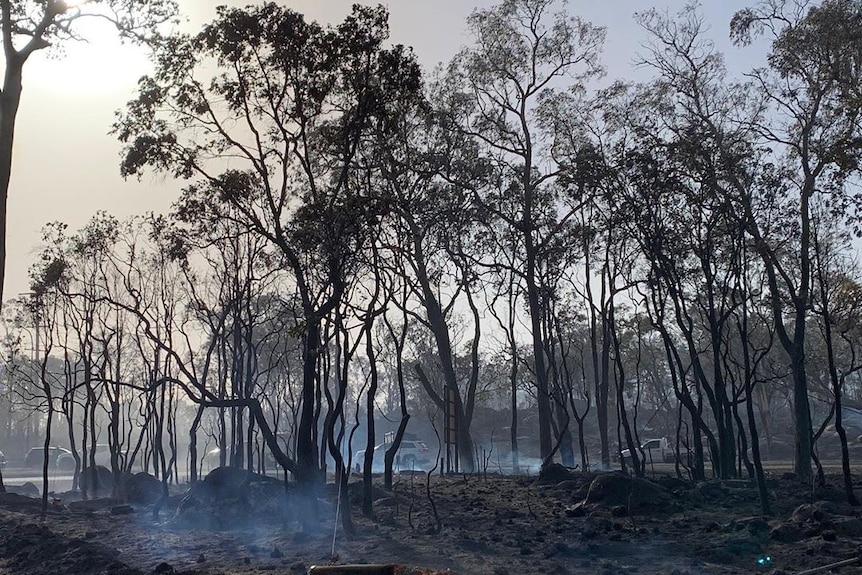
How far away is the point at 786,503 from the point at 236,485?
12611mm

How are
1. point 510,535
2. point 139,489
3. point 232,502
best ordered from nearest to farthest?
1. point 510,535
2. point 232,502
3. point 139,489

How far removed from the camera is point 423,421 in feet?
254

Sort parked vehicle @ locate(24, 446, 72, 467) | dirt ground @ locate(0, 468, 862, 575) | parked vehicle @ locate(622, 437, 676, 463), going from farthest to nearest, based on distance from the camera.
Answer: parked vehicle @ locate(24, 446, 72, 467) → parked vehicle @ locate(622, 437, 676, 463) → dirt ground @ locate(0, 468, 862, 575)

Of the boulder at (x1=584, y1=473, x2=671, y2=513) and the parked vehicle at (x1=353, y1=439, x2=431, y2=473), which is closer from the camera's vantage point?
the boulder at (x1=584, y1=473, x2=671, y2=513)

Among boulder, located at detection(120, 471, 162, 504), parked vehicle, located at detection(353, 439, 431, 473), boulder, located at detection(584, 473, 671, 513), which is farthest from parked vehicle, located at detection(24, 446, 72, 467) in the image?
boulder, located at detection(584, 473, 671, 513)

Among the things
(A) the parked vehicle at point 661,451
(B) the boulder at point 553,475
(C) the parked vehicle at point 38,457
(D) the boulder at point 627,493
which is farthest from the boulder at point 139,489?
(C) the parked vehicle at point 38,457

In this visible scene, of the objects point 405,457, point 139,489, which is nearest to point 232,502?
point 139,489

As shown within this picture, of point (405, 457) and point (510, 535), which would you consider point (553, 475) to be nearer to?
point (510, 535)

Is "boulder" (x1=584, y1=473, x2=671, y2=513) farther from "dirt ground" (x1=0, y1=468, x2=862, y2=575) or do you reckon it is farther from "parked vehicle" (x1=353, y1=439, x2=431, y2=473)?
"parked vehicle" (x1=353, y1=439, x2=431, y2=473)

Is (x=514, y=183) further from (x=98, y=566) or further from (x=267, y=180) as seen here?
(x=98, y=566)

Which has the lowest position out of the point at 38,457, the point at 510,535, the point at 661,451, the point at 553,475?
the point at 510,535

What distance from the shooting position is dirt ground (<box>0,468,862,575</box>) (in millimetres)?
11211

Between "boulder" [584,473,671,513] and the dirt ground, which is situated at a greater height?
"boulder" [584,473,671,513]

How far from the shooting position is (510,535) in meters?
13.7
